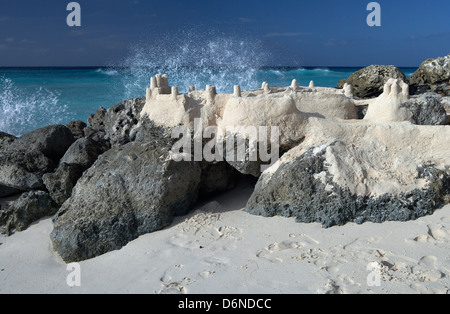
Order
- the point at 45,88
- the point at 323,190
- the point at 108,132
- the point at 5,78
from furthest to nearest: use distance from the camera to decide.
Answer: the point at 5,78 → the point at 45,88 → the point at 108,132 → the point at 323,190

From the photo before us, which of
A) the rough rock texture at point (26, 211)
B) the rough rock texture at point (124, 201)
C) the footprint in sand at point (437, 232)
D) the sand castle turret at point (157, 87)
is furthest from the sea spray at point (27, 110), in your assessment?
the footprint in sand at point (437, 232)

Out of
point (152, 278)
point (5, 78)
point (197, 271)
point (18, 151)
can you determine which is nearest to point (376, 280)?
point (197, 271)

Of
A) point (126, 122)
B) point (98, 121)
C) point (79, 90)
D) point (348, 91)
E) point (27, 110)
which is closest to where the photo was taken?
point (126, 122)

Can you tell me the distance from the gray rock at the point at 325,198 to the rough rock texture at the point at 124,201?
3.80 ft

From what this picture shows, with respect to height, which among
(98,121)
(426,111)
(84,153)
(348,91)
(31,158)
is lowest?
(31,158)

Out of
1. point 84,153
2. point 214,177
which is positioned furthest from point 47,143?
point 214,177

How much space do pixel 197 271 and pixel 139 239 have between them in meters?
1.25

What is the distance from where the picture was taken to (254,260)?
4.41m

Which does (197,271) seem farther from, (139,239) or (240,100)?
(240,100)

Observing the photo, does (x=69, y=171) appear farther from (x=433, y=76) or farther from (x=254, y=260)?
(x=433, y=76)

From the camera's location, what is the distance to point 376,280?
381cm

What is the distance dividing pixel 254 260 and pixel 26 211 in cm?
406

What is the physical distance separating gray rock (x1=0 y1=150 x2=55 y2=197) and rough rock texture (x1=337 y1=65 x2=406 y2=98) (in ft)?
30.4
